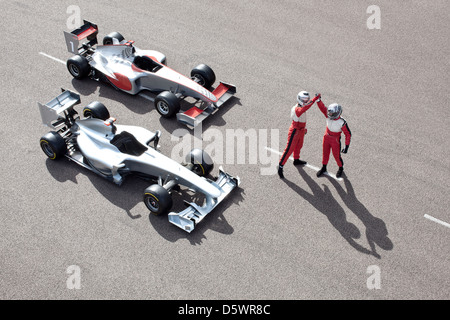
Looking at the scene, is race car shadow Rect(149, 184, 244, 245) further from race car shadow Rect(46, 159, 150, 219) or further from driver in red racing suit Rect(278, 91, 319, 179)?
driver in red racing suit Rect(278, 91, 319, 179)

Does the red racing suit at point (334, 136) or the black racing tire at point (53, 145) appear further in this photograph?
the black racing tire at point (53, 145)

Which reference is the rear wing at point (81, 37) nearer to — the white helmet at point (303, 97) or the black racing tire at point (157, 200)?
the black racing tire at point (157, 200)

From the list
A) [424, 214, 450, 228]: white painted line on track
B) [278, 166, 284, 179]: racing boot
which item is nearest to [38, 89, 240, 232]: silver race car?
[278, 166, 284, 179]: racing boot

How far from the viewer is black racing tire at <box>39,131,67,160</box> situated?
9.85 metres

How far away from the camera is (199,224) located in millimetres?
9109

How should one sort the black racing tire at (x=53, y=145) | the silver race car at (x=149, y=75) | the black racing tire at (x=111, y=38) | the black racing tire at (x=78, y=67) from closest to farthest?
the black racing tire at (x=53, y=145) → the silver race car at (x=149, y=75) → the black racing tire at (x=78, y=67) → the black racing tire at (x=111, y=38)

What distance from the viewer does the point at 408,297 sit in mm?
8109

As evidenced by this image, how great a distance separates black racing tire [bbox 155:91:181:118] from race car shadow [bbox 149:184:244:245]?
2.41 metres

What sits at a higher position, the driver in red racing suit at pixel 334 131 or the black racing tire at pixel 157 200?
the driver in red racing suit at pixel 334 131

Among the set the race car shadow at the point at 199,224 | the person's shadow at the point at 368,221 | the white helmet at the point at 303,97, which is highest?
the white helmet at the point at 303,97

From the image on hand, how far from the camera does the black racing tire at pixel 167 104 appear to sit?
11125 mm

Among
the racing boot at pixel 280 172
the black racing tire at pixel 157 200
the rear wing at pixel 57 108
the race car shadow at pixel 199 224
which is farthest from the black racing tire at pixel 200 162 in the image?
the rear wing at pixel 57 108

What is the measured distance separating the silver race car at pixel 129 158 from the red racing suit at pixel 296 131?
47.0 inches
